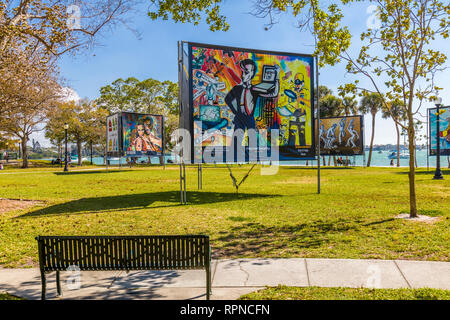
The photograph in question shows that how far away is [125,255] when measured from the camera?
4.61m

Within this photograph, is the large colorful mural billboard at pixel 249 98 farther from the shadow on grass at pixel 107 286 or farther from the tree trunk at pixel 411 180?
the shadow on grass at pixel 107 286

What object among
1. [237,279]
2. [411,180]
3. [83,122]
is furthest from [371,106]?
[237,279]

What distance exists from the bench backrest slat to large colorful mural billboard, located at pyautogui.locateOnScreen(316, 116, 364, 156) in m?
49.1

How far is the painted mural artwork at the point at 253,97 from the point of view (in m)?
15.3

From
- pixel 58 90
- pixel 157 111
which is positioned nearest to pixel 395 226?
pixel 58 90

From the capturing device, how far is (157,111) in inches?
2438

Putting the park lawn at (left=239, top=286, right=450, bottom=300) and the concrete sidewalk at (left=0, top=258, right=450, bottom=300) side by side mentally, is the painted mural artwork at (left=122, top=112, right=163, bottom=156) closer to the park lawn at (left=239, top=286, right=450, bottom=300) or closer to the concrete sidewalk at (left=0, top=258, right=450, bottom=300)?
the concrete sidewalk at (left=0, top=258, right=450, bottom=300)

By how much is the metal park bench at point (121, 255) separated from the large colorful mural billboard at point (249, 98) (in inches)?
417

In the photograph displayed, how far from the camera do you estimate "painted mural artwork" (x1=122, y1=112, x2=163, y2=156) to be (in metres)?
39.2

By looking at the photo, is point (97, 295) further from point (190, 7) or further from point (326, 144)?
point (326, 144)

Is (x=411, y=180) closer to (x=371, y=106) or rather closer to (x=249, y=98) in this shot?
(x=249, y=98)

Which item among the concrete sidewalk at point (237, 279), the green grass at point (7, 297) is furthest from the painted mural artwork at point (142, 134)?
the green grass at point (7, 297)

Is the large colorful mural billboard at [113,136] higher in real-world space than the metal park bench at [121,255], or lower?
higher

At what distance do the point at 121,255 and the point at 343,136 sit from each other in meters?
50.8
